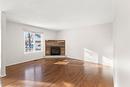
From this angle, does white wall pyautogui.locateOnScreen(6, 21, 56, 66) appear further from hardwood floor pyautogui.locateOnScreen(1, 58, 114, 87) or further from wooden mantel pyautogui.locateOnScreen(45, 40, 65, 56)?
wooden mantel pyautogui.locateOnScreen(45, 40, 65, 56)

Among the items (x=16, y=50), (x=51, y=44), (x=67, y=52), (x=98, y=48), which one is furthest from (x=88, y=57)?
(x=16, y=50)

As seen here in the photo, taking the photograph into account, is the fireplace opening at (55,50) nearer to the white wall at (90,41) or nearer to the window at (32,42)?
the white wall at (90,41)

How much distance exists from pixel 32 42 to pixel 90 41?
375 centimetres

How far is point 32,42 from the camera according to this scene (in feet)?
26.7

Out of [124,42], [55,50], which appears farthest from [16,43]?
[124,42]

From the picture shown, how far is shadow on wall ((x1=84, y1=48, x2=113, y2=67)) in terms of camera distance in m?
6.12

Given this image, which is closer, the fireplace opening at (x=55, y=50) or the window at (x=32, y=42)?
the window at (x=32, y=42)

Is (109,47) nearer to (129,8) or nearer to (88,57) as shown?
(88,57)

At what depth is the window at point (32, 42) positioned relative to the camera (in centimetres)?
748

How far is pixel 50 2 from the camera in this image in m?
3.20

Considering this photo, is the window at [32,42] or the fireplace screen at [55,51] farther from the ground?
the window at [32,42]

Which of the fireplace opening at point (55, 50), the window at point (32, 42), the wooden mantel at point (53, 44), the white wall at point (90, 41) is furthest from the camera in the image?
Answer: the fireplace opening at point (55, 50)

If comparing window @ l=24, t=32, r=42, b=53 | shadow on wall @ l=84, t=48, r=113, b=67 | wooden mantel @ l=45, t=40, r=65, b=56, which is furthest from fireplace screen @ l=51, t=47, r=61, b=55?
shadow on wall @ l=84, t=48, r=113, b=67

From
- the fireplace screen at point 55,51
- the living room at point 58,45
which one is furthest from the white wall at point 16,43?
the fireplace screen at point 55,51
